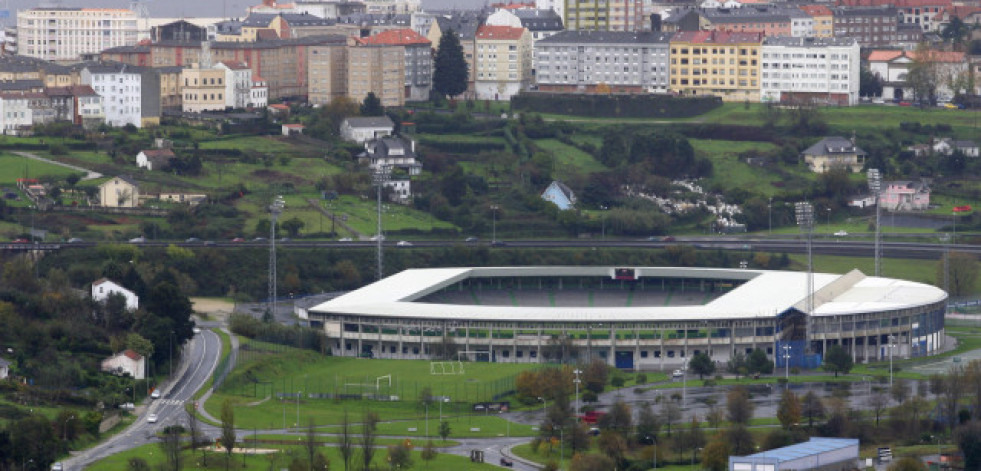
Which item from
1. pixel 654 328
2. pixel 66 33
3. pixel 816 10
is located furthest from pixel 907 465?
pixel 66 33

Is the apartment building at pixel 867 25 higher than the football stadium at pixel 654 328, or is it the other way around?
the apartment building at pixel 867 25

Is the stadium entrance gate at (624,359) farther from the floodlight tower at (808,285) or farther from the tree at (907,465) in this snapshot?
the tree at (907,465)

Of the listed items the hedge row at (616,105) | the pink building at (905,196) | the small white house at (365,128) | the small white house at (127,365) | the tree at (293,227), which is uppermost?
the hedge row at (616,105)

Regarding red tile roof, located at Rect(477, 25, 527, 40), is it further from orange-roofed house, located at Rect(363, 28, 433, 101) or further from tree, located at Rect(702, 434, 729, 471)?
tree, located at Rect(702, 434, 729, 471)

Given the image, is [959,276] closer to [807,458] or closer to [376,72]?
[807,458]

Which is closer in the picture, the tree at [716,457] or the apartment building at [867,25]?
the tree at [716,457]

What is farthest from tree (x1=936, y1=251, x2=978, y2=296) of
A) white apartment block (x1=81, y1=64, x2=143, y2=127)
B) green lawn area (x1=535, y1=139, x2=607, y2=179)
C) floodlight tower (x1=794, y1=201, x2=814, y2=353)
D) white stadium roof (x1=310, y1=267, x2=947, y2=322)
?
white apartment block (x1=81, y1=64, x2=143, y2=127)

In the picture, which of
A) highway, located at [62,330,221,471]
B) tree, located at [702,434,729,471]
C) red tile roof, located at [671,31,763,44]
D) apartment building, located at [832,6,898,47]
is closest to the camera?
tree, located at [702,434,729,471]

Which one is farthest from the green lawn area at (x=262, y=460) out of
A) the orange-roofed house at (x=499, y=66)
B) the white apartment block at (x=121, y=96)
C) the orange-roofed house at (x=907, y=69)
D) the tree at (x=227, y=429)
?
the orange-roofed house at (x=499, y=66)
